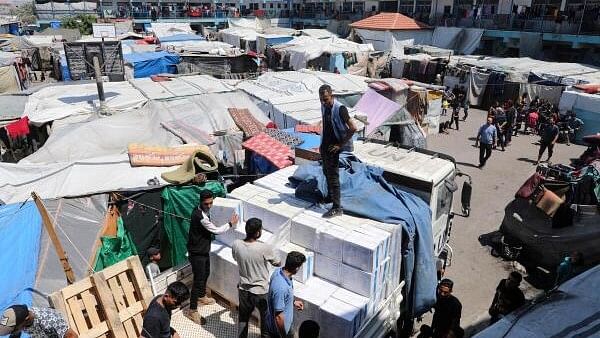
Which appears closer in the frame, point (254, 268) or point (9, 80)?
point (254, 268)

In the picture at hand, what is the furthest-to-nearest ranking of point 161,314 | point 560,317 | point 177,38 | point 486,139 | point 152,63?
1. point 177,38
2. point 152,63
3. point 486,139
4. point 161,314
5. point 560,317

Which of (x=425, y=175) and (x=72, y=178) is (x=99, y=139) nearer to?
(x=72, y=178)

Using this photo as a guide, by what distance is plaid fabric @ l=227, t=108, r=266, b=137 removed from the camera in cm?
1030

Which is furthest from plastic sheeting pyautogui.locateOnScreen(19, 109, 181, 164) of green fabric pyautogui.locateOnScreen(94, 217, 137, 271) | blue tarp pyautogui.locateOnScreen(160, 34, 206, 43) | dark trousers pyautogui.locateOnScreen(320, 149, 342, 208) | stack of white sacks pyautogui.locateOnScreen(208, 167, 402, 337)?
blue tarp pyautogui.locateOnScreen(160, 34, 206, 43)

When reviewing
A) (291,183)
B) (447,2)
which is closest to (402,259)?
(291,183)

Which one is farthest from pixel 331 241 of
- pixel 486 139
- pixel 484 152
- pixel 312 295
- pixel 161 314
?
pixel 484 152

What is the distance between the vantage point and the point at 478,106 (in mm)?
22844

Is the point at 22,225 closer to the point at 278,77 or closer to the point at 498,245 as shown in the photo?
the point at 498,245

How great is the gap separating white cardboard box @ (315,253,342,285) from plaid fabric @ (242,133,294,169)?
3.31 m

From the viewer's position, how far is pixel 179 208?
7605 mm

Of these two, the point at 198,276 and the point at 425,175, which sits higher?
the point at 425,175

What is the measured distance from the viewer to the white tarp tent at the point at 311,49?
25.0 metres

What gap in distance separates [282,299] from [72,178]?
5419 mm

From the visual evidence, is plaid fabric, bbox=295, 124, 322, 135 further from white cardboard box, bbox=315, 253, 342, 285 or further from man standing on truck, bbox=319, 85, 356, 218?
white cardboard box, bbox=315, 253, 342, 285
